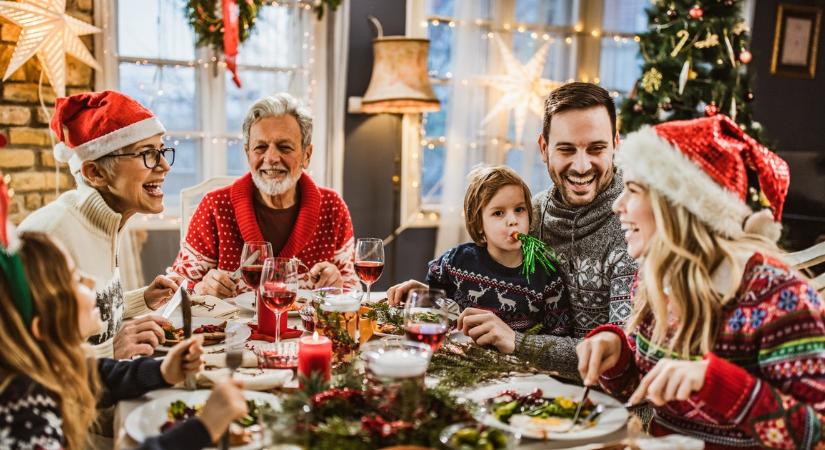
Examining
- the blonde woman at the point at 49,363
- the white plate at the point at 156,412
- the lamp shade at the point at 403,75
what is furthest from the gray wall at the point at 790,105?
the blonde woman at the point at 49,363

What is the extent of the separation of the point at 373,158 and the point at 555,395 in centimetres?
338

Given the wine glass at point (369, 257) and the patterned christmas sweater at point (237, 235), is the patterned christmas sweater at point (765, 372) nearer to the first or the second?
the wine glass at point (369, 257)

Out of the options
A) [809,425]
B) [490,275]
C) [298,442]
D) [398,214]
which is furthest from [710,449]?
[398,214]

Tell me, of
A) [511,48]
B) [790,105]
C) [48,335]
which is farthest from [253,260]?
[790,105]

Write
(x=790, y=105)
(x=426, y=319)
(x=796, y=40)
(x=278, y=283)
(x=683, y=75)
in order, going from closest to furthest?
(x=426, y=319), (x=278, y=283), (x=683, y=75), (x=796, y=40), (x=790, y=105)

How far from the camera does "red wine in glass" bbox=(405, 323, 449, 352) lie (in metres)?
1.50

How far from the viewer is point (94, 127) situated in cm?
204

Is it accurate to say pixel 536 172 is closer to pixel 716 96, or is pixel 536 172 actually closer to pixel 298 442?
pixel 716 96

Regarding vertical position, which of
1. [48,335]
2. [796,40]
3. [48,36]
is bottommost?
[48,335]

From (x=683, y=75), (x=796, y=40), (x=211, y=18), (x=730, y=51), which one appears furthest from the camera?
(x=796, y=40)

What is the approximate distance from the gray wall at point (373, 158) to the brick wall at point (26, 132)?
1655mm

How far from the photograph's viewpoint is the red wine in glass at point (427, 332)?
1.50 m

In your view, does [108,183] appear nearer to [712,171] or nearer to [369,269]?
[369,269]

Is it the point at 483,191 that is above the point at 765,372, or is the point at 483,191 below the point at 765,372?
above
